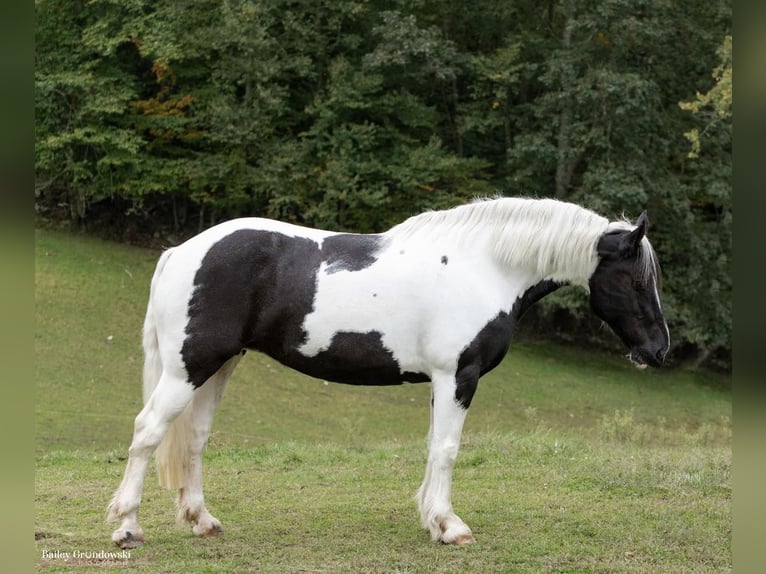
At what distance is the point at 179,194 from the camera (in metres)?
25.6

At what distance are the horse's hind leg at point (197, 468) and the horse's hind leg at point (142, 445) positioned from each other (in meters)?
0.35

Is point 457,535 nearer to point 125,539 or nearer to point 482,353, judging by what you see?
point 482,353

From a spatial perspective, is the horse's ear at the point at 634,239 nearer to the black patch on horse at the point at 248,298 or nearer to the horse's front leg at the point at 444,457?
the horse's front leg at the point at 444,457

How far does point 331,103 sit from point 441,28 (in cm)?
421

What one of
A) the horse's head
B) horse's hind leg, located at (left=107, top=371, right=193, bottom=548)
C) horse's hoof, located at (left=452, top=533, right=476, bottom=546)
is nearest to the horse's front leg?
horse's hoof, located at (left=452, top=533, right=476, bottom=546)

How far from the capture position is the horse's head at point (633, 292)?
17.0ft

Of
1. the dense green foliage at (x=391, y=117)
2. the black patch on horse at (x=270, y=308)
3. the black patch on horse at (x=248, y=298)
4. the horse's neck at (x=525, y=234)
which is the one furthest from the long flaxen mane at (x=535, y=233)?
the dense green foliage at (x=391, y=117)

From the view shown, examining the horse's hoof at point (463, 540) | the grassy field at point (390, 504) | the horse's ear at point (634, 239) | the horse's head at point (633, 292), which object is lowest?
the grassy field at point (390, 504)

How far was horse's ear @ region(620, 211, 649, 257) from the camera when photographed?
5.06 m

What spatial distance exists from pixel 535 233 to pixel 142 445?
102 inches

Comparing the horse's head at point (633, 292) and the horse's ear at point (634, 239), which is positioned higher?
the horse's ear at point (634, 239)

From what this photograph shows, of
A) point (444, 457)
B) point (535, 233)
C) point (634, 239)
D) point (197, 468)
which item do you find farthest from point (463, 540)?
point (634, 239)

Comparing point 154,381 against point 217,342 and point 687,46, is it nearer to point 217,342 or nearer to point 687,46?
point 217,342

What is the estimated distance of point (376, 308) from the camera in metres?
5.04
